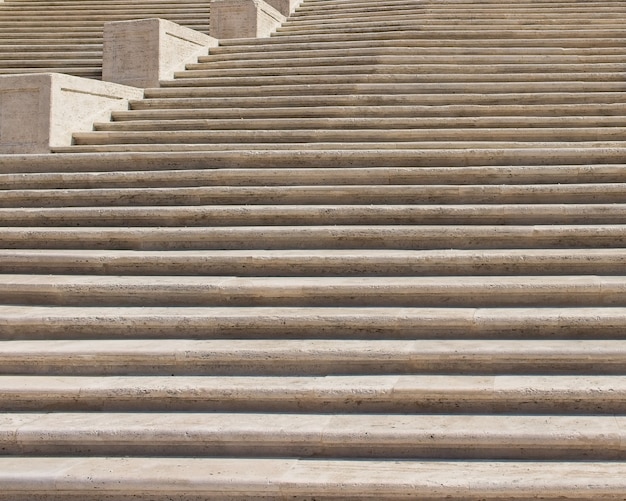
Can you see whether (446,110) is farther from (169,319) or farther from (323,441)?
(323,441)

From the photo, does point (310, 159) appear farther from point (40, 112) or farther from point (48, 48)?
point (48, 48)

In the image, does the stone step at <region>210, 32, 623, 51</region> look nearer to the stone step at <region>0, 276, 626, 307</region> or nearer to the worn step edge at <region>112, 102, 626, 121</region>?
the worn step edge at <region>112, 102, 626, 121</region>

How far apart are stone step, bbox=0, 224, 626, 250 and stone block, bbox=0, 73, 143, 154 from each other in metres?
1.73

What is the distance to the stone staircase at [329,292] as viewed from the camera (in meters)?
3.62

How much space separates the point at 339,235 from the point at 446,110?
238 cm

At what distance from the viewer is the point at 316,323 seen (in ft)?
14.7

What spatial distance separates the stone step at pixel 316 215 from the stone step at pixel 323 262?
397 millimetres

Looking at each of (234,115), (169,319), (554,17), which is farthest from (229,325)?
(554,17)

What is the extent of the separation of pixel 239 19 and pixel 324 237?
234 inches

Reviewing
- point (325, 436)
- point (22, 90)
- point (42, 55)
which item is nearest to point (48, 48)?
point (42, 55)

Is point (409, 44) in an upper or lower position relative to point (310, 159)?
upper

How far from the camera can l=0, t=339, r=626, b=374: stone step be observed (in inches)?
161

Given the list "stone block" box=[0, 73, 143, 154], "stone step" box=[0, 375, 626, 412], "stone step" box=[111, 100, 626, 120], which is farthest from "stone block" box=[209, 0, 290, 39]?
"stone step" box=[0, 375, 626, 412]

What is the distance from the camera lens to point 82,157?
22.6 ft
